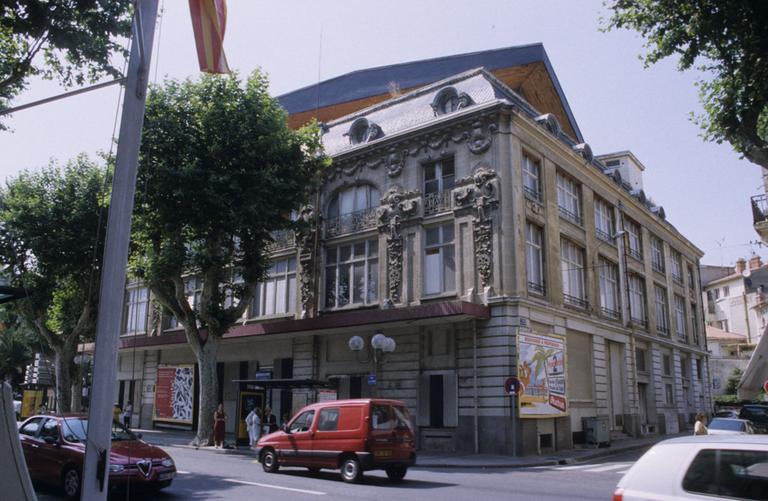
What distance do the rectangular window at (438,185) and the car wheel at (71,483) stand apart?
17.7 meters

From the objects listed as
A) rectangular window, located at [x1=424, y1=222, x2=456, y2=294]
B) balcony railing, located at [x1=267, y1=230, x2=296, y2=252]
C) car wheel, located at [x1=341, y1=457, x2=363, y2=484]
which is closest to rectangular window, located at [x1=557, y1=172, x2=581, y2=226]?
rectangular window, located at [x1=424, y1=222, x2=456, y2=294]

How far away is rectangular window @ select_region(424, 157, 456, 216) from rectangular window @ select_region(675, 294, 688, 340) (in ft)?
78.8

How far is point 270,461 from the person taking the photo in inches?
642

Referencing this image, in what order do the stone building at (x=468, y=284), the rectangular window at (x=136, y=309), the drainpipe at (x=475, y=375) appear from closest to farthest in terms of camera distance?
1. the drainpipe at (x=475, y=375)
2. the stone building at (x=468, y=284)
3. the rectangular window at (x=136, y=309)

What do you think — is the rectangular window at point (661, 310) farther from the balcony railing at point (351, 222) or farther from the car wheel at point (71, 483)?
the car wheel at point (71, 483)

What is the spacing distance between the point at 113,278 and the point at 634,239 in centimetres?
3621

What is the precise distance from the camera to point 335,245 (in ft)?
97.3

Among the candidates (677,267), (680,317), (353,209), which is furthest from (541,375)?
(677,267)

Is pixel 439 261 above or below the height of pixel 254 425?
above

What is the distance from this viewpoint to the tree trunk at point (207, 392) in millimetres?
24359

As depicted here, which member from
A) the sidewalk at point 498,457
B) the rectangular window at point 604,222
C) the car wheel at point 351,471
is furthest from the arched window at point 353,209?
the car wheel at point 351,471

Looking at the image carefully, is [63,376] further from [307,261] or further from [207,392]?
[307,261]

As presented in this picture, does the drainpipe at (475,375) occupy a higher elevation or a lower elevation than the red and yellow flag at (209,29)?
lower

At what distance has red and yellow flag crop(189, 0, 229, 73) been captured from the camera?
679 cm
